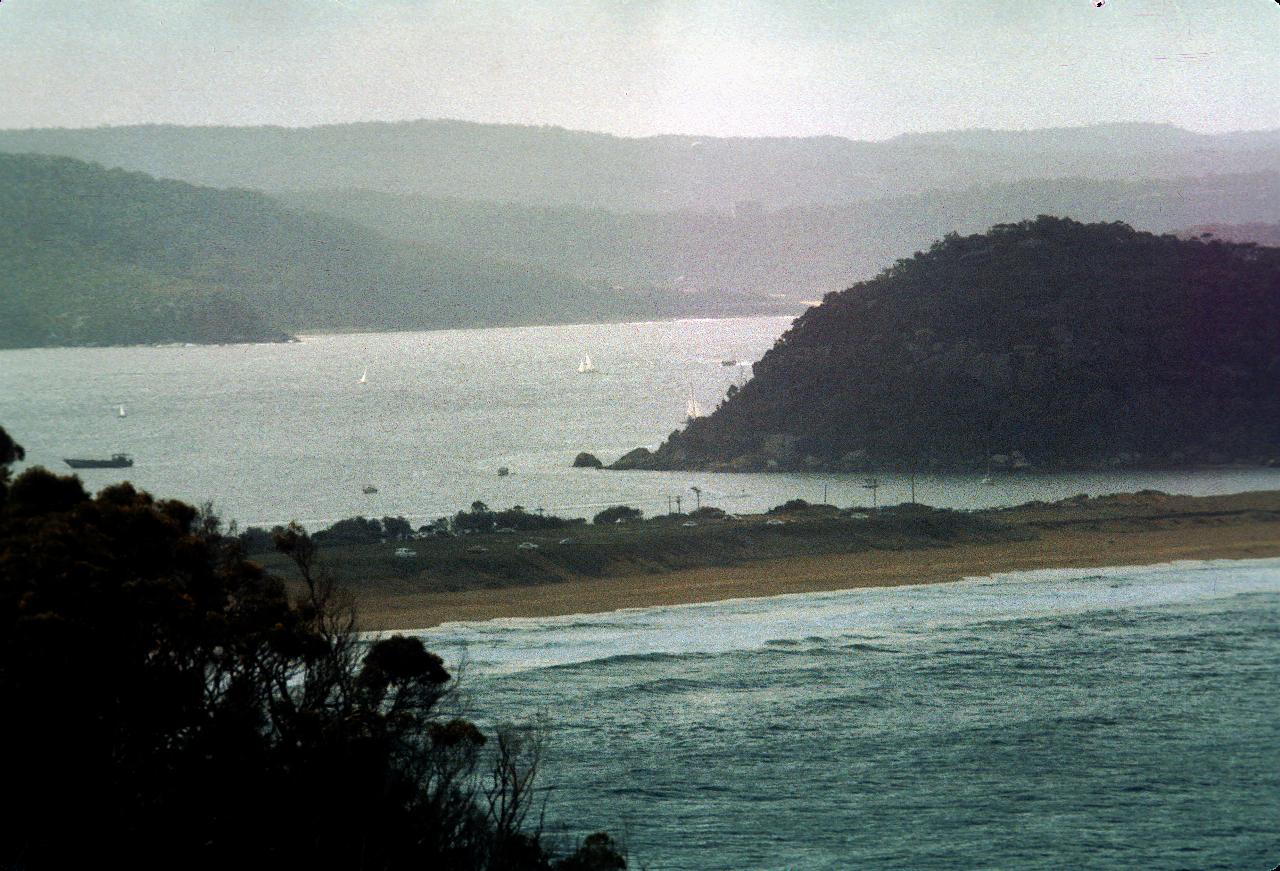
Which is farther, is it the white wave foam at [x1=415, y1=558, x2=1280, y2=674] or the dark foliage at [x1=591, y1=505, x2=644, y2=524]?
the dark foliage at [x1=591, y1=505, x2=644, y2=524]

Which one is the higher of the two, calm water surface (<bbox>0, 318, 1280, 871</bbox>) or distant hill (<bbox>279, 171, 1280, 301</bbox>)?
distant hill (<bbox>279, 171, 1280, 301</bbox>)

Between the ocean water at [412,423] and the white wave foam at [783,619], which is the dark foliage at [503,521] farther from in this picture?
the white wave foam at [783,619]

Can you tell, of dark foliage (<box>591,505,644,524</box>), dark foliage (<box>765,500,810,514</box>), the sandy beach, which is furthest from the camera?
dark foliage (<box>765,500,810,514</box>)

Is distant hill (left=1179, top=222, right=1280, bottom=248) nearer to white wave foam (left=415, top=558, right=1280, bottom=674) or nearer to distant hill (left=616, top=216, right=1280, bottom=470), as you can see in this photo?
distant hill (left=616, top=216, right=1280, bottom=470)

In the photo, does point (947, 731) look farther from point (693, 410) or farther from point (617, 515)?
point (693, 410)

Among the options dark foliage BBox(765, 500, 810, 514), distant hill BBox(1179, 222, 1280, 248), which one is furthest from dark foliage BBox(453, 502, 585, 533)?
distant hill BBox(1179, 222, 1280, 248)

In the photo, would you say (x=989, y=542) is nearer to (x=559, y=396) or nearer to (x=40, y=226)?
(x=559, y=396)
